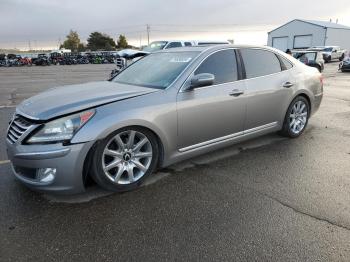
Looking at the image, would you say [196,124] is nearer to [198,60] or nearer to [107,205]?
[198,60]

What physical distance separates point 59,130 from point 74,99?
55cm

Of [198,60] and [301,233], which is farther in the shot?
[198,60]

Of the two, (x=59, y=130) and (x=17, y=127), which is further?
(x=17, y=127)

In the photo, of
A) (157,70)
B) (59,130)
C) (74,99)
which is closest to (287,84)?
(157,70)

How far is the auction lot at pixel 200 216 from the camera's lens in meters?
2.57

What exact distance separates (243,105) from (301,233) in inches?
79.0

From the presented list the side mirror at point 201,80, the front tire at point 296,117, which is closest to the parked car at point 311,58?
the front tire at point 296,117

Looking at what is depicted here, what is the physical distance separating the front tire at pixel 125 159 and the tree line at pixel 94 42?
89107 mm

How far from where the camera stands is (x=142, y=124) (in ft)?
11.3

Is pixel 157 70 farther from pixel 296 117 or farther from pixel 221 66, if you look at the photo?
pixel 296 117

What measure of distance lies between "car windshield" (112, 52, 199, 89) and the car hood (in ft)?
0.77

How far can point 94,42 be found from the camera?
90750 mm

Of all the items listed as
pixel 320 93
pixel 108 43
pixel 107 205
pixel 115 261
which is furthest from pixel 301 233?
pixel 108 43

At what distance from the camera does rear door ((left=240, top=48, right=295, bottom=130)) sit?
4535 millimetres
